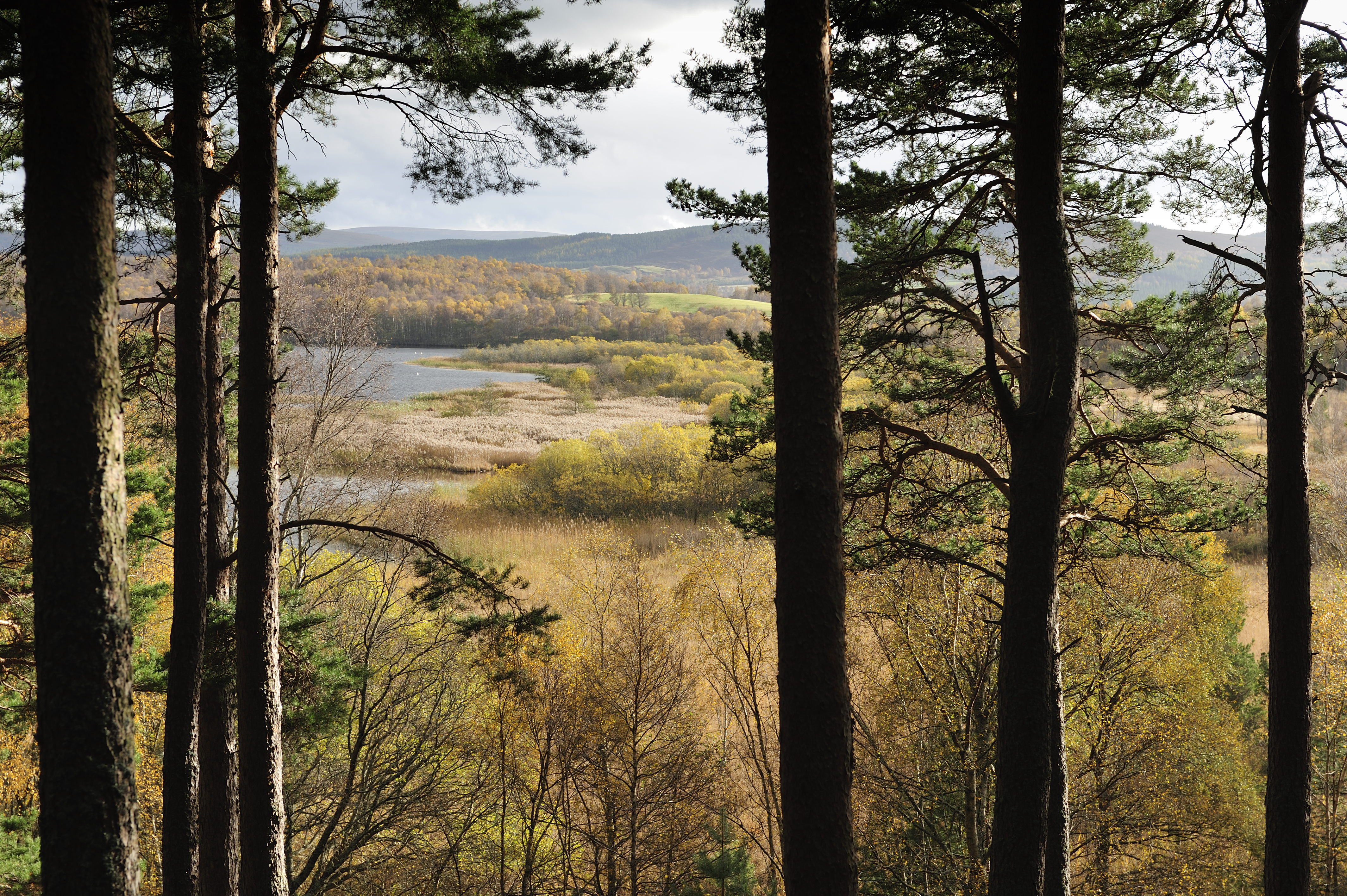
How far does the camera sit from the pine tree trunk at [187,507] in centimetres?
527

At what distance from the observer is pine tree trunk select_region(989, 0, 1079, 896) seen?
403cm

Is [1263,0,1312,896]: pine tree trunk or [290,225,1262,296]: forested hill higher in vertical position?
[290,225,1262,296]: forested hill

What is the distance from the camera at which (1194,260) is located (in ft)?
361

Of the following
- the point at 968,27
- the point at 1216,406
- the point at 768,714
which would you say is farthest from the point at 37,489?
the point at 768,714

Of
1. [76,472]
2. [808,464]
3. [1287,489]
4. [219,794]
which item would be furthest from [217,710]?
[1287,489]

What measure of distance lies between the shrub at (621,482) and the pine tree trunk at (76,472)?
25.4 meters

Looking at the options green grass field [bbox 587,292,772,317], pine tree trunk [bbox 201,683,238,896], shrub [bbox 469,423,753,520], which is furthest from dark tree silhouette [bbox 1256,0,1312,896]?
green grass field [bbox 587,292,772,317]

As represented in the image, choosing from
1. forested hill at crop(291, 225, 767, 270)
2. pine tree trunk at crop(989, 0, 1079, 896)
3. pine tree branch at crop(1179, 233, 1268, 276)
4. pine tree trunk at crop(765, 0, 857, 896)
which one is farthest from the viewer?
forested hill at crop(291, 225, 767, 270)

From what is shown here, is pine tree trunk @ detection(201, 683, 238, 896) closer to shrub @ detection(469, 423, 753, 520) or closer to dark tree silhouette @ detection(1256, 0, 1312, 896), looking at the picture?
dark tree silhouette @ detection(1256, 0, 1312, 896)

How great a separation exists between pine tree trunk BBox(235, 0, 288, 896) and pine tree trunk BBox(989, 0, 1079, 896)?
4.18 m

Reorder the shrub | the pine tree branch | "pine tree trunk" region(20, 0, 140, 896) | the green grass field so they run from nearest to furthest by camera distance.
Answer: "pine tree trunk" region(20, 0, 140, 896)
the pine tree branch
the shrub
the green grass field

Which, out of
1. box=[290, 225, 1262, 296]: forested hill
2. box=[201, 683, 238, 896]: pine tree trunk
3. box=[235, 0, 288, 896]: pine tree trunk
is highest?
box=[290, 225, 1262, 296]: forested hill

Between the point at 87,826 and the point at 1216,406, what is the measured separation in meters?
7.79

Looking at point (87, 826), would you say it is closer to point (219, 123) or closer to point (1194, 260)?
point (219, 123)
